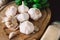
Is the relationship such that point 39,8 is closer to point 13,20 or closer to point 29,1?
point 29,1

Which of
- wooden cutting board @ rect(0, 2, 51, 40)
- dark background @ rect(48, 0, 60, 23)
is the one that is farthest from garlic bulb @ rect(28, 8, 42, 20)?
dark background @ rect(48, 0, 60, 23)

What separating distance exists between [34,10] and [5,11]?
0.16 m

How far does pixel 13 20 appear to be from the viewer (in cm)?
69

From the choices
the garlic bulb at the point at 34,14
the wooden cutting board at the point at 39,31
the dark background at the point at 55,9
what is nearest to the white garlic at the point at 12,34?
the wooden cutting board at the point at 39,31

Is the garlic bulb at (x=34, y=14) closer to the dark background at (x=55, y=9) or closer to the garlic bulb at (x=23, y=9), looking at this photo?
the garlic bulb at (x=23, y=9)

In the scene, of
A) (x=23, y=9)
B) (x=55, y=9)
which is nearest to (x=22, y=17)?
(x=23, y=9)

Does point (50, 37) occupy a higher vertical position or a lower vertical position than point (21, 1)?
lower

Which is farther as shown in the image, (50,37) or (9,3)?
(9,3)

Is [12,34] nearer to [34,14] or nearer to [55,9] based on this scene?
[34,14]

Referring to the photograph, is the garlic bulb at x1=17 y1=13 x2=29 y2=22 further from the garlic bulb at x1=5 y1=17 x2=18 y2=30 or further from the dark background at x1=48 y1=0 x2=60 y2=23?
the dark background at x1=48 y1=0 x2=60 y2=23

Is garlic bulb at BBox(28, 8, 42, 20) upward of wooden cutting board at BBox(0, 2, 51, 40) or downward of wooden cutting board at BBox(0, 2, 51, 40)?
upward

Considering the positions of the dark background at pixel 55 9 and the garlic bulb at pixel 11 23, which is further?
the dark background at pixel 55 9

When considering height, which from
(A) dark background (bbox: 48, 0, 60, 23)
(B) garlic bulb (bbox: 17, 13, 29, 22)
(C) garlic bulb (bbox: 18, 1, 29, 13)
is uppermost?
(C) garlic bulb (bbox: 18, 1, 29, 13)

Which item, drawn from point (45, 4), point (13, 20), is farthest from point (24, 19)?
point (45, 4)
